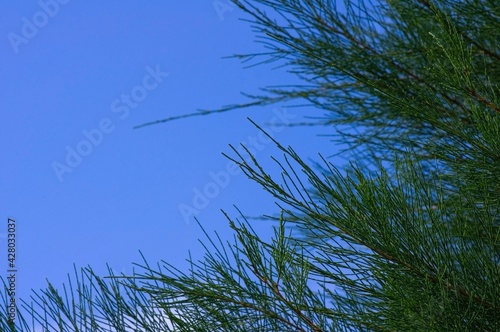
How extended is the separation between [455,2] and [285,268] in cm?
90

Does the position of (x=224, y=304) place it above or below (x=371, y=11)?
below

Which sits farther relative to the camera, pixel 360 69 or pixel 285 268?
pixel 360 69

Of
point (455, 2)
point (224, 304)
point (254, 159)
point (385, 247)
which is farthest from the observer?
point (455, 2)

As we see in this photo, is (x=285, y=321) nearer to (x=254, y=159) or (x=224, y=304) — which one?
(x=224, y=304)

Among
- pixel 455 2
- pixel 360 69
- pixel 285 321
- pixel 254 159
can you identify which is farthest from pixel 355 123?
pixel 254 159

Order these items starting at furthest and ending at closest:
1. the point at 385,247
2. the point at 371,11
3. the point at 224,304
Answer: the point at 371,11
the point at 224,304
the point at 385,247

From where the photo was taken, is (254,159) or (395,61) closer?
(254,159)

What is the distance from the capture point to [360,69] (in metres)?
1.98

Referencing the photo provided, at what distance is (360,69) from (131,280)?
0.95 metres

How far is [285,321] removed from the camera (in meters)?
1.22

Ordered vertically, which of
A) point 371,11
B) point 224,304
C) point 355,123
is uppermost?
point 371,11

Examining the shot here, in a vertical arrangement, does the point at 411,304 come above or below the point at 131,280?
below

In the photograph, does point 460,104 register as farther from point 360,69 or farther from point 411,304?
point 411,304

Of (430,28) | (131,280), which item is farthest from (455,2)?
(131,280)
